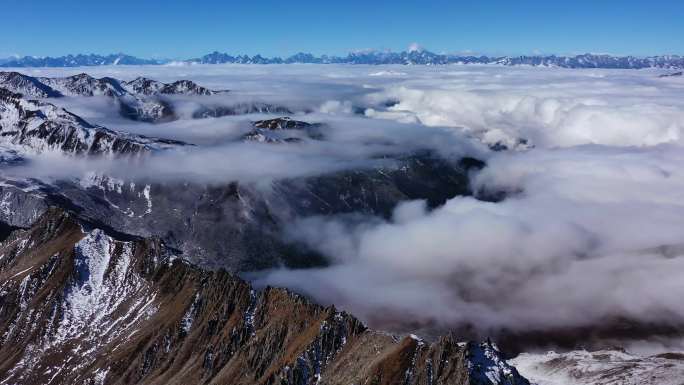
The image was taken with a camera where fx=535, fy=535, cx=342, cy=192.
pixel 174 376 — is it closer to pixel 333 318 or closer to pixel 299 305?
pixel 299 305

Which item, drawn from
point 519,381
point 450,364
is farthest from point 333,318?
point 519,381

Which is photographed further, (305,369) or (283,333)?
(283,333)

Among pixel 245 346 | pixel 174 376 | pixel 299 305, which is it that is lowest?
pixel 174 376

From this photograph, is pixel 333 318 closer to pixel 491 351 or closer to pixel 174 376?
pixel 491 351

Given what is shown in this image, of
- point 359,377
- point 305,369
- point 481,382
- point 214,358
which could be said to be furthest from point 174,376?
point 481,382

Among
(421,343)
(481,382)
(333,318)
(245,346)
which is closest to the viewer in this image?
(481,382)

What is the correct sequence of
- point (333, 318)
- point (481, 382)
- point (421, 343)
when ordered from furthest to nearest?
point (333, 318) → point (421, 343) → point (481, 382)

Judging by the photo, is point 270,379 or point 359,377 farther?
point 270,379

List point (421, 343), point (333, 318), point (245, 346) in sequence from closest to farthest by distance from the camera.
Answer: point (421, 343), point (333, 318), point (245, 346)

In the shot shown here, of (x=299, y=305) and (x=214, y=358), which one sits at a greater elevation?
(x=299, y=305)
